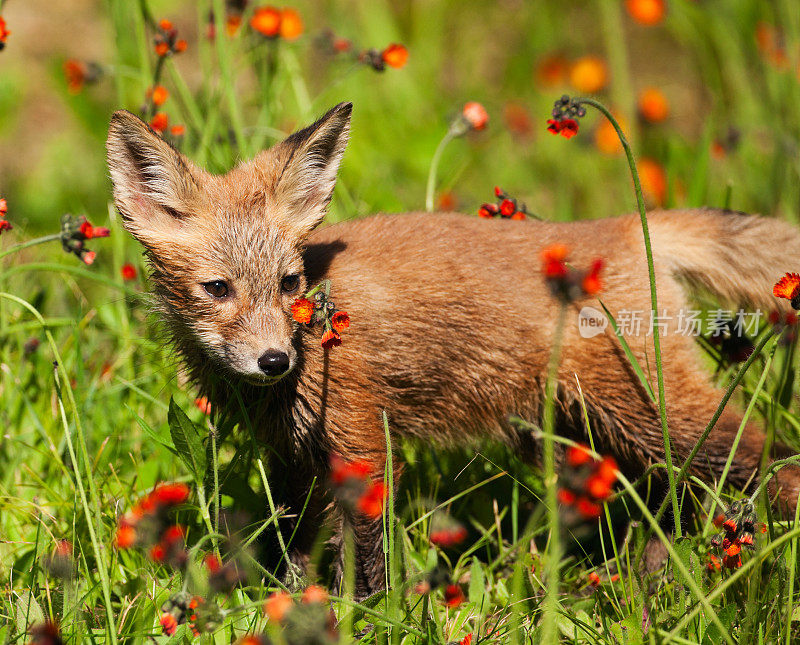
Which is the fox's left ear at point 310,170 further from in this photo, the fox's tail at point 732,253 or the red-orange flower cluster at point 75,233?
the fox's tail at point 732,253

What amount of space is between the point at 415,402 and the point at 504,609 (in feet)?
3.57

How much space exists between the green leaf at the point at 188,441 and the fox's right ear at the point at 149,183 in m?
0.81

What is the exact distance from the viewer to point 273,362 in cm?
301

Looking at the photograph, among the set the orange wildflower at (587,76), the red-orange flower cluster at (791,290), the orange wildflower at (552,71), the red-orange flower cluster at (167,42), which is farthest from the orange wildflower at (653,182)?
the red-orange flower cluster at (791,290)

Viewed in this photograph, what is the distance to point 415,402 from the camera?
3.76m

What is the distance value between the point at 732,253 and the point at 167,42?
2.89m

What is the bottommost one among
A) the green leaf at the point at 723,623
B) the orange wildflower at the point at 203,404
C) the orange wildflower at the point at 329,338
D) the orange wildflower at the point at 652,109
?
the green leaf at the point at 723,623

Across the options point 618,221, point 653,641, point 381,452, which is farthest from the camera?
point 618,221

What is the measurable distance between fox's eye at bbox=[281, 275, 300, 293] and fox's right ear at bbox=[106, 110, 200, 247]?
0.49 metres

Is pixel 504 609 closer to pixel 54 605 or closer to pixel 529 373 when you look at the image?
pixel 529 373

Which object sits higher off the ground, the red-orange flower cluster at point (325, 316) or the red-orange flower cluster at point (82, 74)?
the red-orange flower cluster at point (82, 74)

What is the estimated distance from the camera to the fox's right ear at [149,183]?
3.32m

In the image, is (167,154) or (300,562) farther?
(300,562)

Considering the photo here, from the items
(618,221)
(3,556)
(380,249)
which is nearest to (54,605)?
(3,556)
